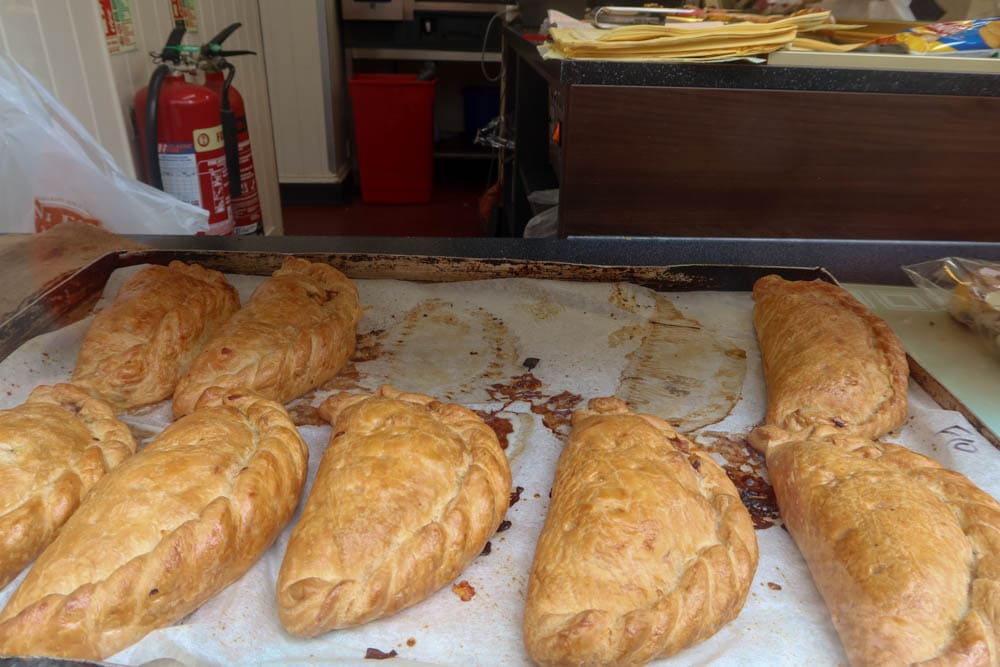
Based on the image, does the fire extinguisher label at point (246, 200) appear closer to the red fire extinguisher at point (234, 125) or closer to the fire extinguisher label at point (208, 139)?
the red fire extinguisher at point (234, 125)

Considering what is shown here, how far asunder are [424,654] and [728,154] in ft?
5.19

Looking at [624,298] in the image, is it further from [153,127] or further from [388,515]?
[153,127]

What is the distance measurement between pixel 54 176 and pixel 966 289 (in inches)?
100.0

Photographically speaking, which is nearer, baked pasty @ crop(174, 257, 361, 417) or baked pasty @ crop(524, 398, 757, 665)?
baked pasty @ crop(524, 398, 757, 665)

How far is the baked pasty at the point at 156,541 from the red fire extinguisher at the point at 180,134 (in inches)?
66.2

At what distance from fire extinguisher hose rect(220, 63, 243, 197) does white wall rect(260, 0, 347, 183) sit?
3438 mm

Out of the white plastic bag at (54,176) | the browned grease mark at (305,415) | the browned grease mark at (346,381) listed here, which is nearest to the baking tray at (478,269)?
the white plastic bag at (54,176)

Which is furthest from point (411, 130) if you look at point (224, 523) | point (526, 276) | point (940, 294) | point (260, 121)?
point (224, 523)

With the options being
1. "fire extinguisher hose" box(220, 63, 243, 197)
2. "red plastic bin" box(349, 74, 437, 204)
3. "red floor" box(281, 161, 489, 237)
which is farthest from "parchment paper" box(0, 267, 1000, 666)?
"red plastic bin" box(349, 74, 437, 204)

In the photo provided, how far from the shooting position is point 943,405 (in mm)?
1468

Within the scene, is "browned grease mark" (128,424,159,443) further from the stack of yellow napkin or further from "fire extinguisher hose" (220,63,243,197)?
"fire extinguisher hose" (220,63,243,197)

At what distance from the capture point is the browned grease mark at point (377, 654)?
96cm

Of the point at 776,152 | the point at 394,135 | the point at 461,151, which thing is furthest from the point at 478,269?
the point at 461,151

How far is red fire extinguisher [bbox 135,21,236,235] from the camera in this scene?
251 cm
